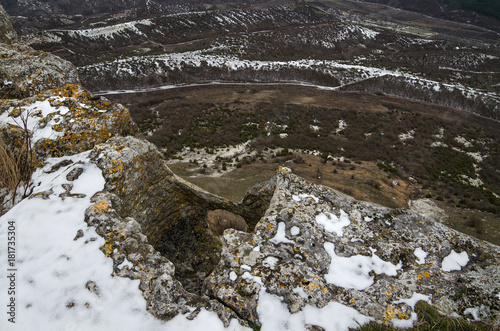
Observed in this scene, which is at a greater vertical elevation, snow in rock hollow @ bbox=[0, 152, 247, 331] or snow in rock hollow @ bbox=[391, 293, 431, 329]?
snow in rock hollow @ bbox=[0, 152, 247, 331]

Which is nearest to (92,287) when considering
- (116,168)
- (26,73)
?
(116,168)

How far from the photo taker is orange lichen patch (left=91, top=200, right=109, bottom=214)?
483cm

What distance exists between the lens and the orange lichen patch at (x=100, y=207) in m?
4.83

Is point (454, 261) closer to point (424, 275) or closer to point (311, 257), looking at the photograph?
point (424, 275)

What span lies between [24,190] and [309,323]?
19.8 feet

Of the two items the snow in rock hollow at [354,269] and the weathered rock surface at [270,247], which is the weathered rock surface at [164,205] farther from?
the snow in rock hollow at [354,269]

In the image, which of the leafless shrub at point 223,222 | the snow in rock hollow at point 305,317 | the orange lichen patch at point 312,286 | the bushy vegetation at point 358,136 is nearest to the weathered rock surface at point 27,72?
the leafless shrub at point 223,222

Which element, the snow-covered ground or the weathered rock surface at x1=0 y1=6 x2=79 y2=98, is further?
the weathered rock surface at x1=0 y1=6 x2=79 y2=98

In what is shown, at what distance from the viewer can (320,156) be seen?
1208 inches

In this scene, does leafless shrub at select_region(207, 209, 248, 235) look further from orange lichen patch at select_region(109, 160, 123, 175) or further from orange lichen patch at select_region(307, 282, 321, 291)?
orange lichen patch at select_region(307, 282, 321, 291)

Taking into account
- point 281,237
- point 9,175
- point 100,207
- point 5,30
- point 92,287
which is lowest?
point 281,237

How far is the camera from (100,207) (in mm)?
4910

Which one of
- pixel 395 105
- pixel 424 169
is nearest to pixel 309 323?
pixel 424 169

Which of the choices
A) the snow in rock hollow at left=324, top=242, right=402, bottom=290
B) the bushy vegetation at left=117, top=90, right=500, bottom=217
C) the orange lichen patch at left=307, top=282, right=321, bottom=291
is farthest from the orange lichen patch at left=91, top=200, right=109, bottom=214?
the bushy vegetation at left=117, top=90, right=500, bottom=217
